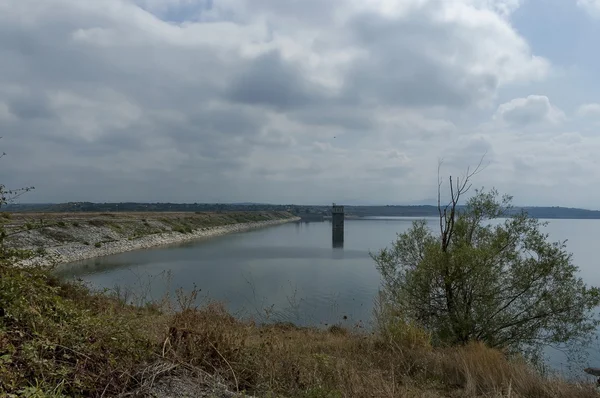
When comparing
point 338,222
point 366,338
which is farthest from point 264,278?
point 338,222

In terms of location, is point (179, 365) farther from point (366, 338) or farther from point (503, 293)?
point (503, 293)

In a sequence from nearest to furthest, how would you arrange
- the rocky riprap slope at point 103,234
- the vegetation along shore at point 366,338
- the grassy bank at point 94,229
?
the vegetation along shore at point 366,338 → the grassy bank at point 94,229 → the rocky riprap slope at point 103,234

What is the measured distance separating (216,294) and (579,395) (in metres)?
20.3

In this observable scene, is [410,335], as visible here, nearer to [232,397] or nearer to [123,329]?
[232,397]

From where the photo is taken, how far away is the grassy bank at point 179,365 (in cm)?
354

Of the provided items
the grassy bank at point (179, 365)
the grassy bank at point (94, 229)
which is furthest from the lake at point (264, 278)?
the grassy bank at point (179, 365)

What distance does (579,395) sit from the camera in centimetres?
500

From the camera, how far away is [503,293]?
1141 centimetres

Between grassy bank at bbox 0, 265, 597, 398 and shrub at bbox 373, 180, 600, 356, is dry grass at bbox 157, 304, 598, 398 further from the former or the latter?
shrub at bbox 373, 180, 600, 356

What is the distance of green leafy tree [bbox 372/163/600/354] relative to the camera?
1086 centimetres

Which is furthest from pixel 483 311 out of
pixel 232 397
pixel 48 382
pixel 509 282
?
pixel 48 382

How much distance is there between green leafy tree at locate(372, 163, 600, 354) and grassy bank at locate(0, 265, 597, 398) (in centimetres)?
476

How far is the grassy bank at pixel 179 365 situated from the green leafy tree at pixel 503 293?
4763mm

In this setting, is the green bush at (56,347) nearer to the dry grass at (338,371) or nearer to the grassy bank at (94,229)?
the dry grass at (338,371)
